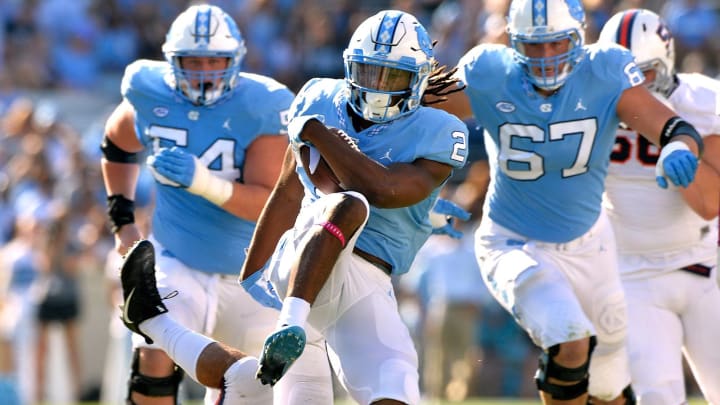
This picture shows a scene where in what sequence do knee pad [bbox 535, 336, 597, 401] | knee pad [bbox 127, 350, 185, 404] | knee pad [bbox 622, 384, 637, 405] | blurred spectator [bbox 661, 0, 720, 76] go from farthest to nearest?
1. blurred spectator [bbox 661, 0, 720, 76]
2. knee pad [bbox 622, 384, 637, 405]
3. knee pad [bbox 127, 350, 185, 404]
4. knee pad [bbox 535, 336, 597, 401]

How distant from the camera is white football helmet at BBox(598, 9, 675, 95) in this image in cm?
668

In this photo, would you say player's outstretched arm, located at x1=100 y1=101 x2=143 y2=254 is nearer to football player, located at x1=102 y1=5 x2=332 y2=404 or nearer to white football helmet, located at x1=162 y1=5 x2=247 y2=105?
football player, located at x1=102 y1=5 x2=332 y2=404

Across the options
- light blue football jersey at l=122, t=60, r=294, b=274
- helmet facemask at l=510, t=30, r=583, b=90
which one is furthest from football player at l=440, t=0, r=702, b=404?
light blue football jersey at l=122, t=60, r=294, b=274

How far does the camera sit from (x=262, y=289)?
5539 millimetres

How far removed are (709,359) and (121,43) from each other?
9103mm

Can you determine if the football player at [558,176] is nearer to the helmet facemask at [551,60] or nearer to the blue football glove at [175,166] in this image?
the helmet facemask at [551,60]

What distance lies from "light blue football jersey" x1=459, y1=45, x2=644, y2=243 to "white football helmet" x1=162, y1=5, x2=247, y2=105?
1.11m

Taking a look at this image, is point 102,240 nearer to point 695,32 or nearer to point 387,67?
point 695,32

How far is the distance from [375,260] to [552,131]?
129 centimetres

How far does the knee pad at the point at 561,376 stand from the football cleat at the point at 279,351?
5.41 feet

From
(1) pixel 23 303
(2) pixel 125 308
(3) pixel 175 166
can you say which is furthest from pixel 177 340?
(1) pixel 23 303

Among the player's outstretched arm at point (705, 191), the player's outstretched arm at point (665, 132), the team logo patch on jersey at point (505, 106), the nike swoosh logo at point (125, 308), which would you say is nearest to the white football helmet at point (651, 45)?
the player's outstretched arm at point (705, 191)

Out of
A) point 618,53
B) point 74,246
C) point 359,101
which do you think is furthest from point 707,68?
point 359,101

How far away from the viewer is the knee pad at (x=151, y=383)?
627cm
